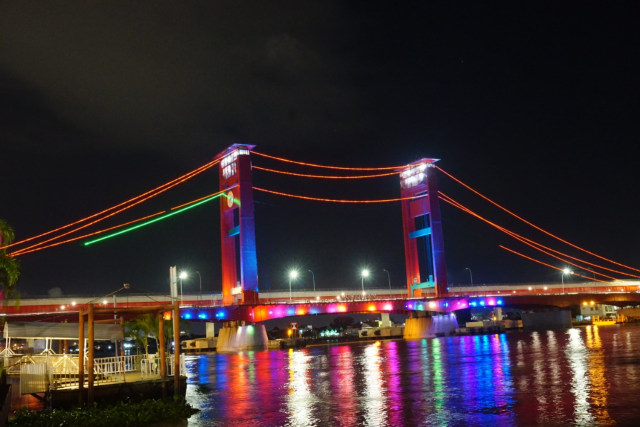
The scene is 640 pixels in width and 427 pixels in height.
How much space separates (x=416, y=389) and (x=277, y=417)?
23.8 ft

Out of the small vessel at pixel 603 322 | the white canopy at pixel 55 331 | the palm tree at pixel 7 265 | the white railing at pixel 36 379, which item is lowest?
the small vessel at pixel 603 322

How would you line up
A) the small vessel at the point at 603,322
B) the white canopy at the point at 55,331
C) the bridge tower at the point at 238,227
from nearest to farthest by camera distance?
the white canopy at the point at 55,331 → the bridge tower at the point at 238,227 → the small vessel at the point at 603,322

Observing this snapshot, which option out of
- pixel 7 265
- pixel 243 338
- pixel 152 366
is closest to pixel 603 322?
pixel 243 338

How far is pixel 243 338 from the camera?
7769cm

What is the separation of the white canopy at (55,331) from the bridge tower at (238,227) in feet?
138

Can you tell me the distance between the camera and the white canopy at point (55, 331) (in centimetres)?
3128

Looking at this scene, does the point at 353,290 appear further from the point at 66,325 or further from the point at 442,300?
the point at 66,325

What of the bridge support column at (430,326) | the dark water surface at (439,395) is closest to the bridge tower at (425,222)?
the bridge support column at (430,326)

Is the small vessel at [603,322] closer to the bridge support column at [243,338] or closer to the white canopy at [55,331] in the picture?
the bridge support column at [243,338]

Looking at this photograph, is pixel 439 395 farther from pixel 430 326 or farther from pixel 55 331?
pixel 430 326

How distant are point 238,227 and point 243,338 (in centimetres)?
1267

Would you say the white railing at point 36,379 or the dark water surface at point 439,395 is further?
the white railing at point 36,379

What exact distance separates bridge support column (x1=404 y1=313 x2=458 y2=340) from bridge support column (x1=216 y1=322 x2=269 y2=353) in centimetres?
2668

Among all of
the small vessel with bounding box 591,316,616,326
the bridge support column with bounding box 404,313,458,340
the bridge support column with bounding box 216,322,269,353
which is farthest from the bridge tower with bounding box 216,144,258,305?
the small vessel with bounding box 591,316,616,326
